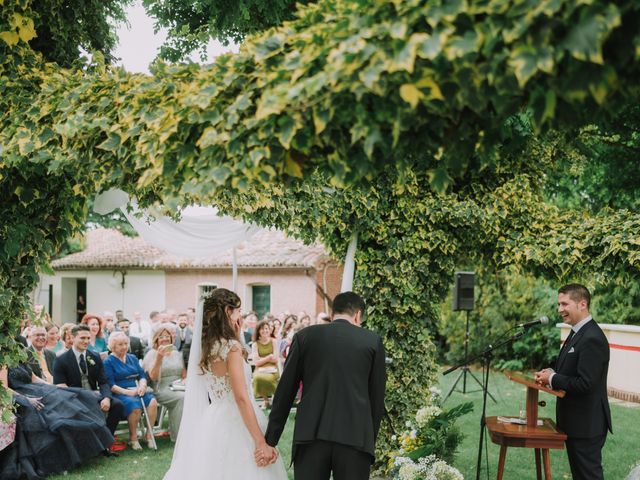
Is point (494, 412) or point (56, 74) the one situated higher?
point (56, 74)

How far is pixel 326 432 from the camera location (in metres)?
3.90

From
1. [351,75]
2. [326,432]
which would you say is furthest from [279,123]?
[326,432]

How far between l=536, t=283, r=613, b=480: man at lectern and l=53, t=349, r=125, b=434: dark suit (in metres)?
5.63

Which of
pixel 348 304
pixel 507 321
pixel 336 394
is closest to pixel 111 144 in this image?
pixel 348 304

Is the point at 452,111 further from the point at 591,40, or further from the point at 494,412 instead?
the point at 494,412

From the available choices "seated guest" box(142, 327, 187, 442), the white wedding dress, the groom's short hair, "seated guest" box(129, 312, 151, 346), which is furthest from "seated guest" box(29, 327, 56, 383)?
"seated guest" box(129, 312, 151, 346)

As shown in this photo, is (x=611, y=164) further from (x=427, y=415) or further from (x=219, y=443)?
(x=219, y=443)

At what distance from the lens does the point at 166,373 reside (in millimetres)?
8703

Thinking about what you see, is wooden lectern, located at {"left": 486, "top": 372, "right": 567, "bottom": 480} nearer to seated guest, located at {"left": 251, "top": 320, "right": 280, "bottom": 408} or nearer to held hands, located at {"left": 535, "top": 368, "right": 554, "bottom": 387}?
held hands, located at {"left": 535, "top": 368, "right": 554, "bottom": 387}

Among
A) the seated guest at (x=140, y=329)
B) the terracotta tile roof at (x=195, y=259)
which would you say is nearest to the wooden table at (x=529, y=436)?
the seated guest at (x=140, y=329)

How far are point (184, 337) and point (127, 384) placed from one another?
138 inches

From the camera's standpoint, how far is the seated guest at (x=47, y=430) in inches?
256

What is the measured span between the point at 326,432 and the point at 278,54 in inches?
97.5

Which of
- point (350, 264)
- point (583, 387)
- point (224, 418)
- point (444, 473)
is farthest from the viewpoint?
point (350, 264)
